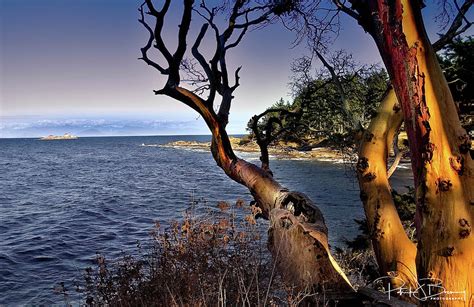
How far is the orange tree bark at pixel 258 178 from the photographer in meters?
4.09

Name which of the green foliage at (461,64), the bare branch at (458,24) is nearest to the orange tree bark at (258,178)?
the bare branch at (458,24)

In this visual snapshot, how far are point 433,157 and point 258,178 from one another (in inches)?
127

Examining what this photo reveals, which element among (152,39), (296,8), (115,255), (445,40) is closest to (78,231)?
(115,255)

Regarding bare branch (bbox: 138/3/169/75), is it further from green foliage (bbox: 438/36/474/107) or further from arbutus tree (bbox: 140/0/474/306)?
green foliage (bbox: 438/36/474/107)

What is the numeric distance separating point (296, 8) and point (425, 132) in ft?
15.9

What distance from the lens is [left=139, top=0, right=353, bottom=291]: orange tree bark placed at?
409 cm

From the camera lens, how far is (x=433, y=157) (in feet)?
10.1

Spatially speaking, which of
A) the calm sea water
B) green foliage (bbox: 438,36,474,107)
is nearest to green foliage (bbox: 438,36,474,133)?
green foliage (bbox: 438,36,474,107)

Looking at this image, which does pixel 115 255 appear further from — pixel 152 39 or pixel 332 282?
pixel 332 282

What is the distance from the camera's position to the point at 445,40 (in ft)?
17.5

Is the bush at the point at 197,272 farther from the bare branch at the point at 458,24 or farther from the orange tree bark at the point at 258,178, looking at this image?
the bare branch at the point at 458,24

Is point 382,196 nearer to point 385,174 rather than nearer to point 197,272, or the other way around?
point 385,174

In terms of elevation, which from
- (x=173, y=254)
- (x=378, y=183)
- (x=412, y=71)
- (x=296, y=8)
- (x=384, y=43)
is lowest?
(x=173, y=254)

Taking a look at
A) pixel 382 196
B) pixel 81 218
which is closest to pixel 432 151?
pixel 382 196
